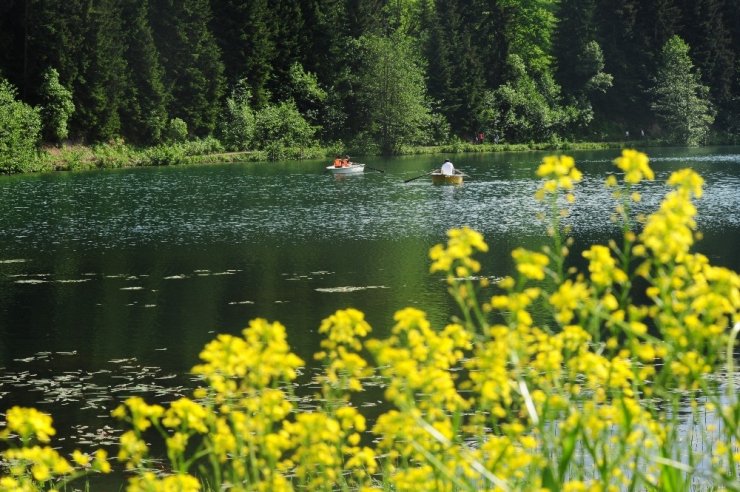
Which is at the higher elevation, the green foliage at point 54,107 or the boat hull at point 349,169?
the green foliage at point 54,107

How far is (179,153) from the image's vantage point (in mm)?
77875

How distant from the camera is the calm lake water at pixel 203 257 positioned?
19.7 metres

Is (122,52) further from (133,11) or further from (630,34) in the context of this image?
(630,34)

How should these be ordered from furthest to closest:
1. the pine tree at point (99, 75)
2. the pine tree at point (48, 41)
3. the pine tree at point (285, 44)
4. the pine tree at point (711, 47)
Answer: the pine tree at point (711, 47) → the pine tree at point (285, 44) → the pine tree at point (99, 75) → the pine tree at point (48, 41)

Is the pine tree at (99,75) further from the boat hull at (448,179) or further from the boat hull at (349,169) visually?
the boat hull at (448,179)

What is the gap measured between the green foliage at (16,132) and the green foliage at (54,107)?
48.8 inches

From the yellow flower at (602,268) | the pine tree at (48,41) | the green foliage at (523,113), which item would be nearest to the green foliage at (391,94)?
the green foliage at (523,113)

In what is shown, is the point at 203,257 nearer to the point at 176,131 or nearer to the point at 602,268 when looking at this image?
the point at 602,268

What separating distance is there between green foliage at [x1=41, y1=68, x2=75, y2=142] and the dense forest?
0.32 ft

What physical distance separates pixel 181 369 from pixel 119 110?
6103 centimetres

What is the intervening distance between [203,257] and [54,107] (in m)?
40.8

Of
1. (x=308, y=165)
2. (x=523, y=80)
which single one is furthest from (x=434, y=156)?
(x=523, y=80)

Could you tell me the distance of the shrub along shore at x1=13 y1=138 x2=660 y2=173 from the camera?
7031cm

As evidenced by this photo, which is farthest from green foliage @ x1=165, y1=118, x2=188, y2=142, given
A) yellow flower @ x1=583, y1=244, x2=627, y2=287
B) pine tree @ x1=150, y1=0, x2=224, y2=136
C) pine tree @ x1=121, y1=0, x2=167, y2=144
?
yellow flower @ x1=583, y1=244, x2=627, y2=287
